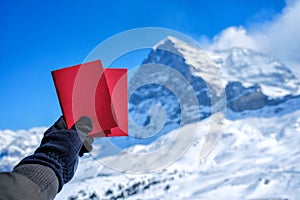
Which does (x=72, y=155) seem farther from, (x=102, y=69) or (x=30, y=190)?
(x=102, y=69)

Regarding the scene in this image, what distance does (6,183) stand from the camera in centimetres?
237

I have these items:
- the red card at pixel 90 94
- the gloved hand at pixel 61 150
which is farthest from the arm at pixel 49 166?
the red card at pixel 90 94

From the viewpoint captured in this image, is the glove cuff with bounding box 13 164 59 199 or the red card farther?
the red card

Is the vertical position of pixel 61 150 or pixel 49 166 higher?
pixel 61 150

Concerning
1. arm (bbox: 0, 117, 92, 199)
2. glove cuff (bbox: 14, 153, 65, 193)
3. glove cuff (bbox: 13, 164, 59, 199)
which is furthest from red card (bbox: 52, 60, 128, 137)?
glove cuff (bbox: 13, 164, 59, 199)

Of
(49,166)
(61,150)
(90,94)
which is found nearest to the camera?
(49,166)

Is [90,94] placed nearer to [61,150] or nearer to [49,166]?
[61,150]

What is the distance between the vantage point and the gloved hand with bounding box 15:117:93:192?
2930 mm

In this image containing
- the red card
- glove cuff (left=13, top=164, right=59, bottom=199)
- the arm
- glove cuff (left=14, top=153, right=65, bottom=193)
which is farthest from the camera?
the red card

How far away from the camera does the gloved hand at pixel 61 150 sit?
2930 mm

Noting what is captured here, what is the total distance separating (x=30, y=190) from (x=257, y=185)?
175943 millimetres

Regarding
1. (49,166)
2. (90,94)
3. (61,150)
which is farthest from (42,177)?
(90,94)

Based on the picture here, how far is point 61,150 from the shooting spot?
10.1 feet

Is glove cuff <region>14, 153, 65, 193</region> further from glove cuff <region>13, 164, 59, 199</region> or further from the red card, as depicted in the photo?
the red card
